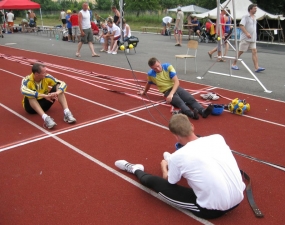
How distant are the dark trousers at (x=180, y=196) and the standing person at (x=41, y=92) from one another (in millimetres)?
2664

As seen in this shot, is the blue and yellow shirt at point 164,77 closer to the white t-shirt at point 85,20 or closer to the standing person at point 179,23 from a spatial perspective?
the white t-shirt at point 85,20

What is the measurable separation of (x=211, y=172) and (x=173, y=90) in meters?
3.57

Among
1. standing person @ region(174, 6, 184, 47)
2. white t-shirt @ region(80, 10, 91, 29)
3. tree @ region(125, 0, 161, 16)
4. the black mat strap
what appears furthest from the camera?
tree @ region(125, 0, 161, 16)

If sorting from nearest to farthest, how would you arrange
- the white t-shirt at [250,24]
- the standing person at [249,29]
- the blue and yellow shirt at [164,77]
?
the blue and yellow shirt at [164,77] → the standing person at [249,29] → the white t-shirt at [250,24]

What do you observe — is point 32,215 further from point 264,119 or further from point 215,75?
point 215,75

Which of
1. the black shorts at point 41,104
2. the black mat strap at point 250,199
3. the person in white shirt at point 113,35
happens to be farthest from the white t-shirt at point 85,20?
the black mat strap at point 250,199

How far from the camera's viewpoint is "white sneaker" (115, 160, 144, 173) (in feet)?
13.0

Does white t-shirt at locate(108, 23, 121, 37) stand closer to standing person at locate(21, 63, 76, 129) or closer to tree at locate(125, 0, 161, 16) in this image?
standing person at locate(21, 63, 76, 129)

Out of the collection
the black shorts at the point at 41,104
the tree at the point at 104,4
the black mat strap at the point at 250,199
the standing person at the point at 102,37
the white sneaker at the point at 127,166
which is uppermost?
the tree at the point at 104,4

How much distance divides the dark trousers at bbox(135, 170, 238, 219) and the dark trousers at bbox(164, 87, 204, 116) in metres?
2.71

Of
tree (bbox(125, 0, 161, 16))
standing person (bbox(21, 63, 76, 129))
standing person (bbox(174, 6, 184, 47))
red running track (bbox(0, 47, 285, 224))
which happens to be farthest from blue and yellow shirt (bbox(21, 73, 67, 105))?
tree (bbox(125, 0, 161, 16))

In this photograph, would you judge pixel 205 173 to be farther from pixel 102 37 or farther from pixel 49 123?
pixel 102 37

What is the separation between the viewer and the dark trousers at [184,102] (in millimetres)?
6062

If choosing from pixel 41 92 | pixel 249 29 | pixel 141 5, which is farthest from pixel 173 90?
pixel 141 5
